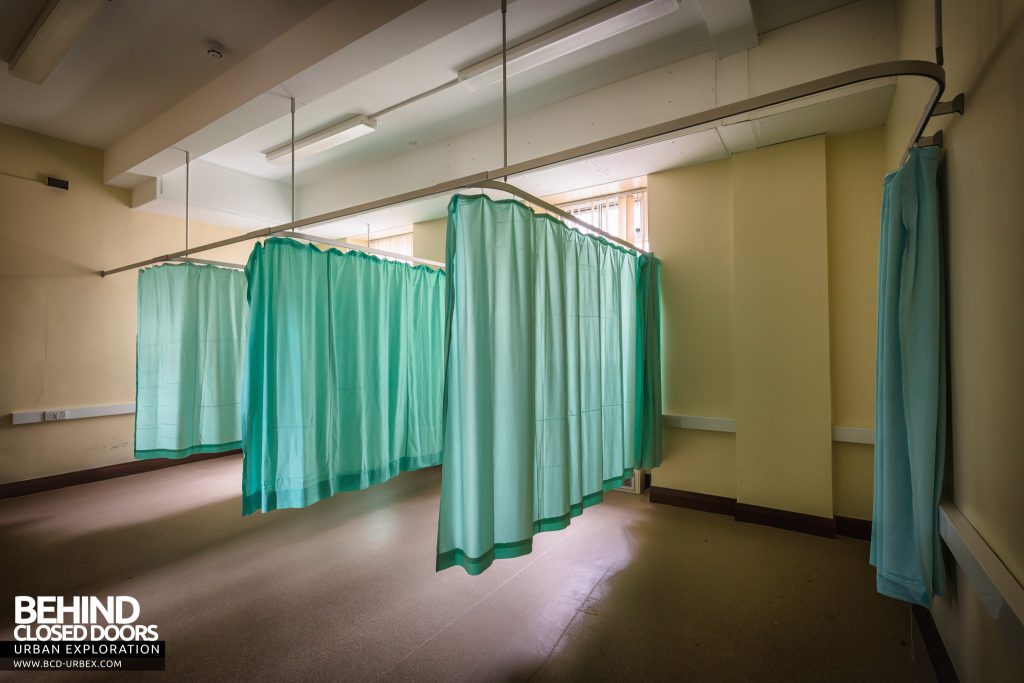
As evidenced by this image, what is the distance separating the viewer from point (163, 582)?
2.26 meters

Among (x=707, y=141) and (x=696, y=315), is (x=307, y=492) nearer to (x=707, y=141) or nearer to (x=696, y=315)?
(x=696, y=315)

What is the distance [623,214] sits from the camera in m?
3.79

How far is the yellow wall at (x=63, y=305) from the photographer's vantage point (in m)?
3.53

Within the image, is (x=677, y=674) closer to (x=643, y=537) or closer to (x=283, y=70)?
(x=643, y=537)

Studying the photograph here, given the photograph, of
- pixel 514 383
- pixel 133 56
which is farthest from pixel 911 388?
pixel 133 56

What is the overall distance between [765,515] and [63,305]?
5.85 meters

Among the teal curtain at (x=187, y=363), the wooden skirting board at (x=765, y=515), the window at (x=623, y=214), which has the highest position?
the window at (x=623, y=214)

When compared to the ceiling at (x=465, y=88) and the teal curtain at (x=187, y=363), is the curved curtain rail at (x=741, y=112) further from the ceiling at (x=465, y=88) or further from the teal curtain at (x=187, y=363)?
the teal curtain at (x=187, y=363)

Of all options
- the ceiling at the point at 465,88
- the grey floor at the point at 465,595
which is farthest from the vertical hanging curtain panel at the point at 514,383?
the ceiling at the point at 465,88

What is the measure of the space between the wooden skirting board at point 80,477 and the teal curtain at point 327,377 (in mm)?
2768

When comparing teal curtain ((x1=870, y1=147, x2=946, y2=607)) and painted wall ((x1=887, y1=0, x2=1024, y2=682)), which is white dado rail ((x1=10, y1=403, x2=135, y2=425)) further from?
painted wall ((x1=887, y1=0, x2=1024, y2=682))

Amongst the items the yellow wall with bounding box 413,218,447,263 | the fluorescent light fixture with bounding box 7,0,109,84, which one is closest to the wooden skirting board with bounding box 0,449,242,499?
the fluorescent light fixture with bounding box 7,0,109,84

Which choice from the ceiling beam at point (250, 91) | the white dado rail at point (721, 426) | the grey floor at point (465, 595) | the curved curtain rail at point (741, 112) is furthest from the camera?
the white dado rail at point (721, 426)

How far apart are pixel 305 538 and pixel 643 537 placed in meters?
2.16
